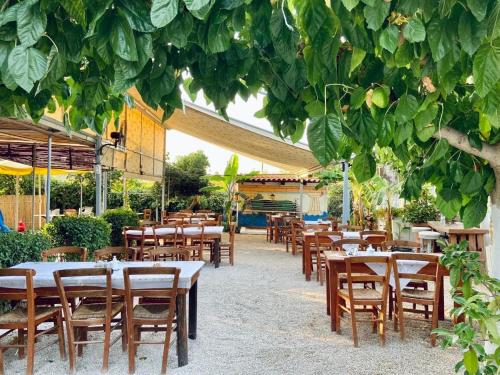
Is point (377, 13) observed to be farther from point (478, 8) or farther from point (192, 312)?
point (192, 312)

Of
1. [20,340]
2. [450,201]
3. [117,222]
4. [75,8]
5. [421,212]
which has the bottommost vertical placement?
[20,340]

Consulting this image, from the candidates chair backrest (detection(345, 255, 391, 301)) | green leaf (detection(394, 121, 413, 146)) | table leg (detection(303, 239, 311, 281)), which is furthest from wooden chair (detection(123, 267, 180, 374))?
table leg (detection(303, 239, 311, 281))

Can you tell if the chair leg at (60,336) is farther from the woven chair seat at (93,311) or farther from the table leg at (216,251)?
the table leg at (216,251)

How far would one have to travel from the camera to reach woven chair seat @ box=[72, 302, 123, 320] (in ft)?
12.2

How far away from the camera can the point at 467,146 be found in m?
1.74

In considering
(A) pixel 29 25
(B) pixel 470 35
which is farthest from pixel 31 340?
(B) pixel 470 35

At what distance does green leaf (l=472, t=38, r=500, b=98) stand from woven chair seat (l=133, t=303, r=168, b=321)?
324 cm

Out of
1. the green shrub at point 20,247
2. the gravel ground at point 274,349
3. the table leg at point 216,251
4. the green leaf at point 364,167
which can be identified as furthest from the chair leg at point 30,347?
the table leg at point 216,251

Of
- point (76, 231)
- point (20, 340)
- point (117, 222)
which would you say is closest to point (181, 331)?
point (20, 340)

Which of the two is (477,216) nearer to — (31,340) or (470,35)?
(470,35)

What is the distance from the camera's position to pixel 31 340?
3.46 m

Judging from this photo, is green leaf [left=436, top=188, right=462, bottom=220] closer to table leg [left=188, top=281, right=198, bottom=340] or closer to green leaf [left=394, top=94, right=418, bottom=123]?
green leaf [left=394, top=94, right=418, bottom=123]

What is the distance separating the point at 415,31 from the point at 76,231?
6.88 m

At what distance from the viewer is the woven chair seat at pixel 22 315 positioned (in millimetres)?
3539
